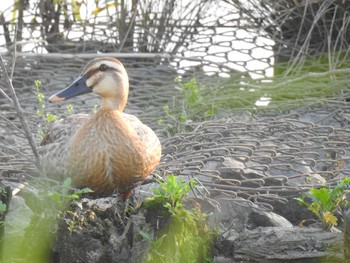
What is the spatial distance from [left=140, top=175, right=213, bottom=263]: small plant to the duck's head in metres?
1.22

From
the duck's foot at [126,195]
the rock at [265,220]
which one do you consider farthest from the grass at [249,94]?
the rock at [265,220]

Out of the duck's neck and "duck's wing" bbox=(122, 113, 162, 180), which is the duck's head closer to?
the duck's neck

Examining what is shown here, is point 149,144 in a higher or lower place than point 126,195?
higher

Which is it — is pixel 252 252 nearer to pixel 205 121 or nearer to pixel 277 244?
pixel 277 244

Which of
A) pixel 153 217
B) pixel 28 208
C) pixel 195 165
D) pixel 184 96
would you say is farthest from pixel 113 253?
pixel 184 96

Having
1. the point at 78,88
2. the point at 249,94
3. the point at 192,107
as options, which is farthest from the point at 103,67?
the point at 249,94

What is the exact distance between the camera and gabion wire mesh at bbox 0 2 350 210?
6531mm

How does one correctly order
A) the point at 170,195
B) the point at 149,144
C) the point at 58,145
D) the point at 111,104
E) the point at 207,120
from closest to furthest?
1. the point at 170,195
2. the point at 149,144
3. the point at 58,145
4. the point at 111,104
5. the point at 207,120

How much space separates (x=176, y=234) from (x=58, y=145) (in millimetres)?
1299

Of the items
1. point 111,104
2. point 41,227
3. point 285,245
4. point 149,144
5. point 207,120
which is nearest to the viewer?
point 285,245

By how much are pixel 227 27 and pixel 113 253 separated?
5077 mm

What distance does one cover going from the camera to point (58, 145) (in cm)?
647

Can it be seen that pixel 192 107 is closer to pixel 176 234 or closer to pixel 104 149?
pixel 104 149

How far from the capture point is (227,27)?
10.4m
